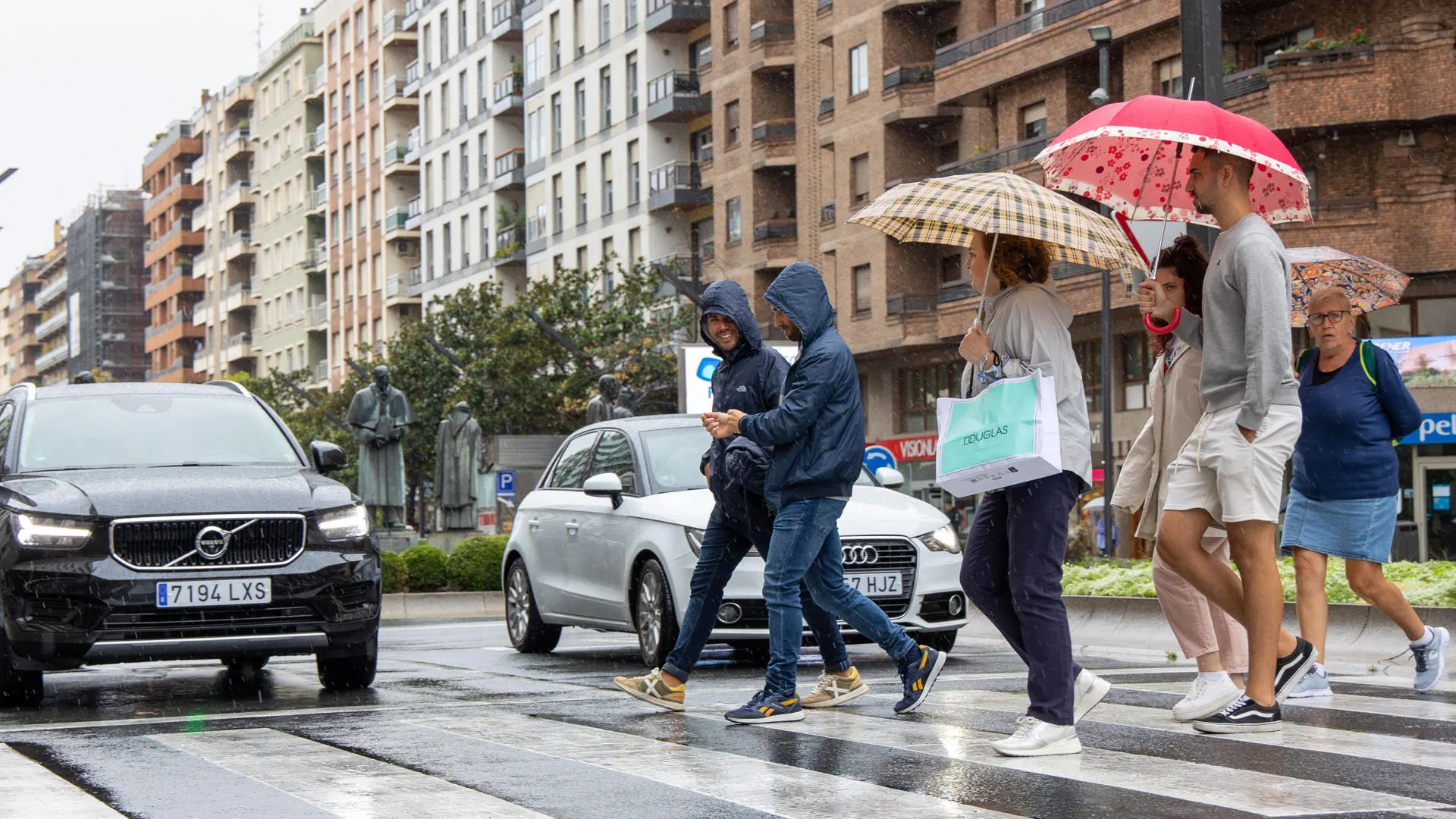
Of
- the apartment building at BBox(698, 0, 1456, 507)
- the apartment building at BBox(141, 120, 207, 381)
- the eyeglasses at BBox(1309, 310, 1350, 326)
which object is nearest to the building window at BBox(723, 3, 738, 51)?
the apartment building at BBox(698, 0, 1456, 507)

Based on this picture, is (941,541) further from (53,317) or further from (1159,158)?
(53,317)

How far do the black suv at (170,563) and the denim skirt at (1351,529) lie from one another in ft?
15.2

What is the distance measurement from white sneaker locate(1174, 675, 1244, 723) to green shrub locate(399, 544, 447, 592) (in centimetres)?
1574

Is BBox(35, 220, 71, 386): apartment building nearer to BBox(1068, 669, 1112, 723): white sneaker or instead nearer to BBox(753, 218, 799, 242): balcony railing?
BBox(753, 218, 799, 242): balcony railing

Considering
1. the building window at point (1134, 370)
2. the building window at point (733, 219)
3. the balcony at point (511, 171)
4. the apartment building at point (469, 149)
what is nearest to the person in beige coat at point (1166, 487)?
the building window at point (1134, 370)

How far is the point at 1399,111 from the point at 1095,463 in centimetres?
1365

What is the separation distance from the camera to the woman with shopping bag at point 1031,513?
7.06 metres

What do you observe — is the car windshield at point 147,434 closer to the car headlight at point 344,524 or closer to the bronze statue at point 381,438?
the car headlight at point 344,524

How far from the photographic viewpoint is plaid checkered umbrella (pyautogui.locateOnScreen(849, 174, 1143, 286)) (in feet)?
24.3

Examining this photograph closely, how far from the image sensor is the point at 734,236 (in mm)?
59875

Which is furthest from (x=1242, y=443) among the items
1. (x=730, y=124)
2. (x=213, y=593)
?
(x=730, y=124)

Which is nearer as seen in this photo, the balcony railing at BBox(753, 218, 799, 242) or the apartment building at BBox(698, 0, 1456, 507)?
the apartment building at BBox(698, 0, 1456, 507)

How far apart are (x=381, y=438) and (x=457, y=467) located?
4775 mm

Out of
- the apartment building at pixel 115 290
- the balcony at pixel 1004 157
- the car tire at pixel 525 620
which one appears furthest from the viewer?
the apartment building at pixel 115 290
